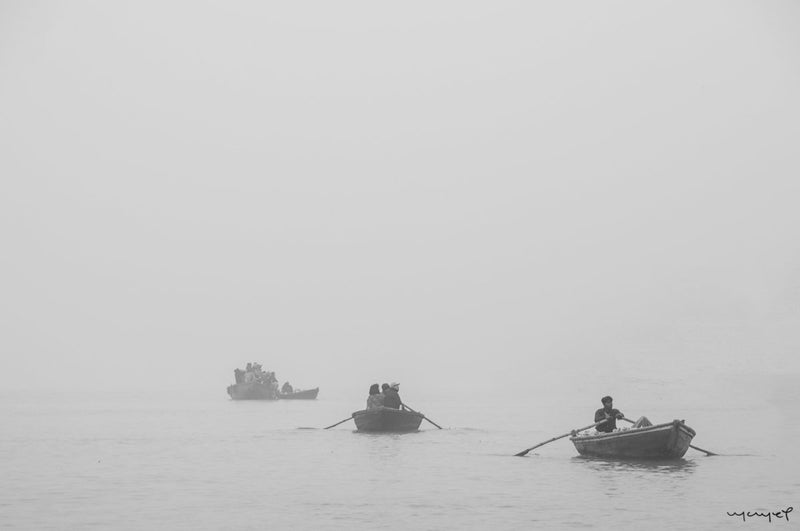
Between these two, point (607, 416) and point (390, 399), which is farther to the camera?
point (390, 399)

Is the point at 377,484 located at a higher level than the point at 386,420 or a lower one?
lower

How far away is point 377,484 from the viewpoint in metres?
36.5

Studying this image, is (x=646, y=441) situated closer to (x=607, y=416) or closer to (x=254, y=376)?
(x=607, y=416)

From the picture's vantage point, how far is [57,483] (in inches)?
1448

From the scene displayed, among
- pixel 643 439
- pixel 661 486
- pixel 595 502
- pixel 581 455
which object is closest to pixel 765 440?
pixel 581 455

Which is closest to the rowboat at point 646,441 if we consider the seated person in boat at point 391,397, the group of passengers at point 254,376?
the seated person in boat at point 391,397

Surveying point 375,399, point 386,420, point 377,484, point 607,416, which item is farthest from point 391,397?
point 377,484

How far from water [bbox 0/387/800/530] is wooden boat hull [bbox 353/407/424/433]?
29.4 inches

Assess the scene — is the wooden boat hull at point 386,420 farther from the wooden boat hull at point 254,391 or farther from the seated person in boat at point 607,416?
the wooden boat hull at point 254,391

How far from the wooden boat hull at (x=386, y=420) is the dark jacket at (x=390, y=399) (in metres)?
0.49

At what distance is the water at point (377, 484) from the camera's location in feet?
91.7

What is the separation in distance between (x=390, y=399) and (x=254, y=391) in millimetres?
82198

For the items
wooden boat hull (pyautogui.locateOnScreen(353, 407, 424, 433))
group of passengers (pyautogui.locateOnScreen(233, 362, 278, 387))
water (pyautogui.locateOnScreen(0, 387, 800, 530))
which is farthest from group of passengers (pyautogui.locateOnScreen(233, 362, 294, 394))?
wooden boat hull (pyautogui.locateOnScreen(353, 407, 424, 433))

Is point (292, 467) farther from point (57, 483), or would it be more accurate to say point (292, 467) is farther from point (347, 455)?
point (57, 483)
